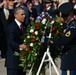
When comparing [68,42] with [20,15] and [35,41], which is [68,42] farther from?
[20,15]

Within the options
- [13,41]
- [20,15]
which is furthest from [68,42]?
[20,15]

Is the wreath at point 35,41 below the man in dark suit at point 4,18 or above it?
above

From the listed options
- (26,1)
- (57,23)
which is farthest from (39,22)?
(26,1)

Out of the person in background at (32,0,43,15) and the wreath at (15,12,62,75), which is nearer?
the wreath at (15,12,62,75)

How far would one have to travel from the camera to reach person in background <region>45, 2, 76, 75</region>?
255 inches

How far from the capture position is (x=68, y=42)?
6492mm

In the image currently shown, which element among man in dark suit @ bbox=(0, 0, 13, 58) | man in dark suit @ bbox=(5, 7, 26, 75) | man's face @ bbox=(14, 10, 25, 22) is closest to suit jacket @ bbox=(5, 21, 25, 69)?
man in dark suit @ bbox=(5, 7, 26, 75)

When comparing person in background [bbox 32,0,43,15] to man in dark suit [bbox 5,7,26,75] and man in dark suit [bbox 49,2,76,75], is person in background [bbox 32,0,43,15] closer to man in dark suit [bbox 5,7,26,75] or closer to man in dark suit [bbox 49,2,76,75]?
man in dark suit [bbox 5,7,26,75]

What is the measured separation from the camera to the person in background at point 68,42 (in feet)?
21.3

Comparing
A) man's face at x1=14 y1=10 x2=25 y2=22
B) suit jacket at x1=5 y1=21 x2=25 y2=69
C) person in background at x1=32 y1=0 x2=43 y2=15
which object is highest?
man's face at x1=14 y1=10 x2=25 y2=22

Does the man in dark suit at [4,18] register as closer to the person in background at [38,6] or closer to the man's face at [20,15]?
the person in background at [38,6]

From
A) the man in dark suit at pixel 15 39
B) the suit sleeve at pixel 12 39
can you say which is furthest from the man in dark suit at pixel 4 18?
the suit sleeve at pixel 12 39

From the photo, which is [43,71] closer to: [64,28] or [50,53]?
[50,53]

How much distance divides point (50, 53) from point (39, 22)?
539mm
